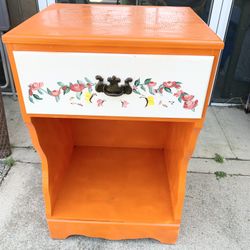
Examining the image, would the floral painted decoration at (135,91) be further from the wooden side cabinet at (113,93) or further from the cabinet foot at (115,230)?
the cabinet foot at (115,230)

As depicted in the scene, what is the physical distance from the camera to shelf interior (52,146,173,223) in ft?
3.31

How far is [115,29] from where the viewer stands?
28.5 inches

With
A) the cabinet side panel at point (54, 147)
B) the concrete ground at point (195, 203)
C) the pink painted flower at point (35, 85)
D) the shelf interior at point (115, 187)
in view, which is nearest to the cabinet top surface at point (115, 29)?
the pink painted flower at point (35, 85)

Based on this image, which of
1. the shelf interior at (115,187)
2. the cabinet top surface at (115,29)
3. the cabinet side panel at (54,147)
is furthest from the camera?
the shelf interior at (115,187)

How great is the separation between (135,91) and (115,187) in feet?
1.72

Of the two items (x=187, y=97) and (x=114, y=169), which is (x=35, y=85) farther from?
(x=114, y=169)

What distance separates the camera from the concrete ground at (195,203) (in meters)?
1.03

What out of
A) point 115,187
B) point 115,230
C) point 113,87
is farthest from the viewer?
point 115,187

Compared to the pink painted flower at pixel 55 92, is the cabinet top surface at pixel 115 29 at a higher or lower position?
higher

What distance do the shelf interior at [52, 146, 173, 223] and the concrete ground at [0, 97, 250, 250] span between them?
11 centimetres

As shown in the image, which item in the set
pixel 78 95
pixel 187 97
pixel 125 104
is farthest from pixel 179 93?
pixel 78 95

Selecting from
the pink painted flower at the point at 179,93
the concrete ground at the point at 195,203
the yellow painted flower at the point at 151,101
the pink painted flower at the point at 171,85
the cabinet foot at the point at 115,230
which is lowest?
the concrete ground at the point at 195,203

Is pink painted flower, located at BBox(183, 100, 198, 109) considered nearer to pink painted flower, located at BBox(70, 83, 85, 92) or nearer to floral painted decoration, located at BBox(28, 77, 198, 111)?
floral painted decoration, located at BBox(28, 77, 198, 111)

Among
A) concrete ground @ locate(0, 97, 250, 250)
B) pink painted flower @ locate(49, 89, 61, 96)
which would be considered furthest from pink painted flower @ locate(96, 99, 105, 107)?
concrete ground @ locate(0, 97, 250, 250)
